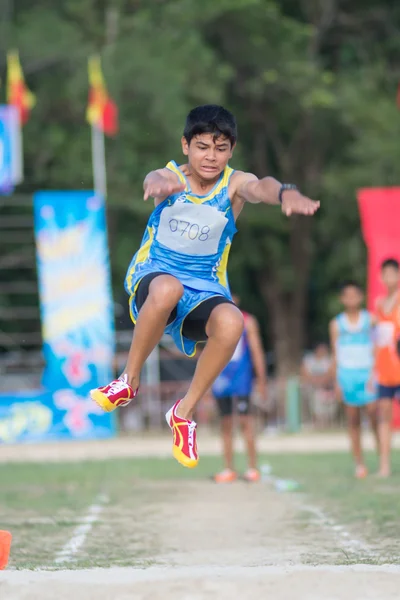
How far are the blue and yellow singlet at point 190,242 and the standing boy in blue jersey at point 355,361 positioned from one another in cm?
551

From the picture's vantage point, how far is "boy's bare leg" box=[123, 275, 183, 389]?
6035 mm

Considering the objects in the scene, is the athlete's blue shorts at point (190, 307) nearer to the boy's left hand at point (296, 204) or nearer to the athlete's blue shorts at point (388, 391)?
the boy's left hand at point (296, 204)

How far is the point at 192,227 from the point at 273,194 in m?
0.57

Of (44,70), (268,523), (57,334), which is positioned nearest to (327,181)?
(44,70)

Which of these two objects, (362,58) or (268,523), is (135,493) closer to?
(268,523)

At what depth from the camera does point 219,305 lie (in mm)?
6262

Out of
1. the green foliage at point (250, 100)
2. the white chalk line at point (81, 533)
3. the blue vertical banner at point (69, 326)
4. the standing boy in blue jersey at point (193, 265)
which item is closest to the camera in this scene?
the standing boy in blue jersey at point (193, 265)

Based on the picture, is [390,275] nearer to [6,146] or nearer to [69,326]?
[69,326]

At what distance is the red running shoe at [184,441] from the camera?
20.1 feet

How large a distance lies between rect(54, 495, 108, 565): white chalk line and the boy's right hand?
81.4 inches

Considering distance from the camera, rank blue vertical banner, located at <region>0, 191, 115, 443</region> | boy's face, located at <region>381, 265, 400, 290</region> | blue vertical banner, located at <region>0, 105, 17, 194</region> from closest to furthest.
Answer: boy's face, located at <region>381, 265, 400, 290</region>
blue vertical banner, located at <region>0, 105, 17, 194</region>
blue vertical banner, located at <region>0, 191, 115, 443</region>

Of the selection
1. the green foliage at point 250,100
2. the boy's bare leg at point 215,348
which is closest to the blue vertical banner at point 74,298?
the green foliage at point 250,100

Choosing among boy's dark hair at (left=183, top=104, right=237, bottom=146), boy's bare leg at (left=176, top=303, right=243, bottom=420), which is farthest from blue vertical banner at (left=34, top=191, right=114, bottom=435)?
boy's dark hair at (left=183, top=104, right=237, bottom=146)

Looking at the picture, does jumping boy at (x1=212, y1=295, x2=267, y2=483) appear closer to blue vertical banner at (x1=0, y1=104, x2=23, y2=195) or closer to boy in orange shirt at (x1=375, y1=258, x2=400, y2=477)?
boy in orange shirt at (x1=375, y1=258, x2=400, y2=477)
